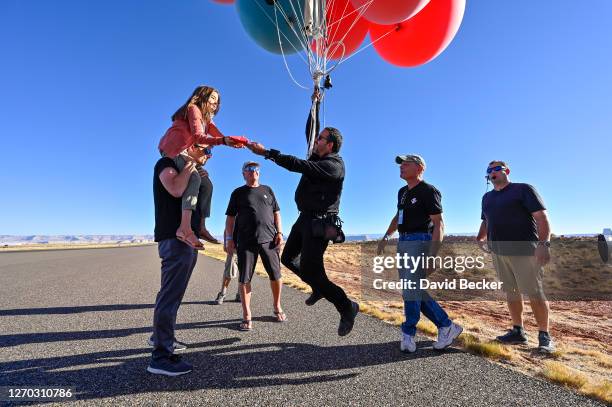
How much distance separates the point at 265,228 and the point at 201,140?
7.10 ft

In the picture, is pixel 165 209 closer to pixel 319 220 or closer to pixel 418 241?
pixel 319 220

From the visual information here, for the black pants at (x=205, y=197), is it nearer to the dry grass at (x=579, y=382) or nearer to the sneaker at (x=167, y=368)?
the sneaker at (x=167, y=368)

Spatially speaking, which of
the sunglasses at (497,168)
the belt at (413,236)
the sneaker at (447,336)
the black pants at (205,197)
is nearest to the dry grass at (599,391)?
the sneaker at (447,336)

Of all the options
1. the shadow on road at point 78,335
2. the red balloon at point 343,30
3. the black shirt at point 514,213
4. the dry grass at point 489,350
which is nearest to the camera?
the dry grass at point 489,350

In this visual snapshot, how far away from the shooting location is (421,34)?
6148mm

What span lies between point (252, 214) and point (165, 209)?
72.4 inches

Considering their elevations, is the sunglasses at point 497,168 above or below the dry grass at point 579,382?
above

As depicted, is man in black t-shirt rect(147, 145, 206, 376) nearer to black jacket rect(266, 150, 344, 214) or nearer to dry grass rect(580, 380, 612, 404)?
black jacket rect(266, 150, 344, 214)

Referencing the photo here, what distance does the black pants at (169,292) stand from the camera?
A: 104 inches

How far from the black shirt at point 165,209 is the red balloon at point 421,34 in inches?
216

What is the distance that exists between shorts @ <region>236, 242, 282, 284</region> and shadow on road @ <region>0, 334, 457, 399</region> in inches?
39.1

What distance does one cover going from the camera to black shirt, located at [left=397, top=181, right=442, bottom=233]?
11.5 ft

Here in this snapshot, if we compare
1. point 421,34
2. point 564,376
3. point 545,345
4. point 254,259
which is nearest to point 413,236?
point 564,376

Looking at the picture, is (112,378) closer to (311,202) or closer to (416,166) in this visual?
(311,202)
